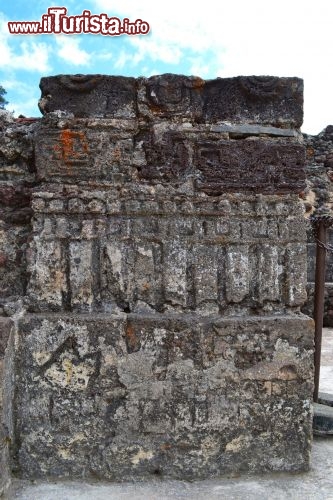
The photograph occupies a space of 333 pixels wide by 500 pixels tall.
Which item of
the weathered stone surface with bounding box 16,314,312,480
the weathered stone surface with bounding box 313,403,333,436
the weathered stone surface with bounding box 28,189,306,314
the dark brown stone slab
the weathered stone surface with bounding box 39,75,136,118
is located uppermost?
the weathered stone surface with bounding box 39,75,136,118

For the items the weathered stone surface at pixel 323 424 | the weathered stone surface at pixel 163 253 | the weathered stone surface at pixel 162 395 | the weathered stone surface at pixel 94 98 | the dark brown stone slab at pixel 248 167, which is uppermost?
the weathered stone surface at pixel 94 98

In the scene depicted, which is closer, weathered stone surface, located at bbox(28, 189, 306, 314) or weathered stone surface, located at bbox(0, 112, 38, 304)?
weathered stone surface, located at bbox(28, 189, 306, 314)

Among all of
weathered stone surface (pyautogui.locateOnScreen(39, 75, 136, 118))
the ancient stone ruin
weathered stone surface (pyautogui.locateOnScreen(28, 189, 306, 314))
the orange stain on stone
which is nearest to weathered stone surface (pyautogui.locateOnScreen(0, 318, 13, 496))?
the ancient stone ruin

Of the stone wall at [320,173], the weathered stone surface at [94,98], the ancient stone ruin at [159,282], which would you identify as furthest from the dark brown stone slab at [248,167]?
the stone wall at [320,173]

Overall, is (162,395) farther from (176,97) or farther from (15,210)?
(176,97)

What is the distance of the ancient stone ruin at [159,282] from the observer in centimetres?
284

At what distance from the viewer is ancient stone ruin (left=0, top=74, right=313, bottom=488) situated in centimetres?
284

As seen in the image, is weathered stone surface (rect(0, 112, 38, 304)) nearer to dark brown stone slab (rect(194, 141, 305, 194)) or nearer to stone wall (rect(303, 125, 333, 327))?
dark brown stone slab (rect(194, 141, 305, 194))

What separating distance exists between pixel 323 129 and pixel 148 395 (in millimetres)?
8951

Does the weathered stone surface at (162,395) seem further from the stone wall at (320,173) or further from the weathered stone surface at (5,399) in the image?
the stone wall at (320,173)

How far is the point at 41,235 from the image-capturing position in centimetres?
286

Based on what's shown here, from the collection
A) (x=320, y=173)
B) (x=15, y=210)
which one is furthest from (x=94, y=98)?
(x=320, y=173)

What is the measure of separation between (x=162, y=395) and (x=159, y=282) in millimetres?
588

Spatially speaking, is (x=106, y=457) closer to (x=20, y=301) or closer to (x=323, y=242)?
(x=20, y=301)
